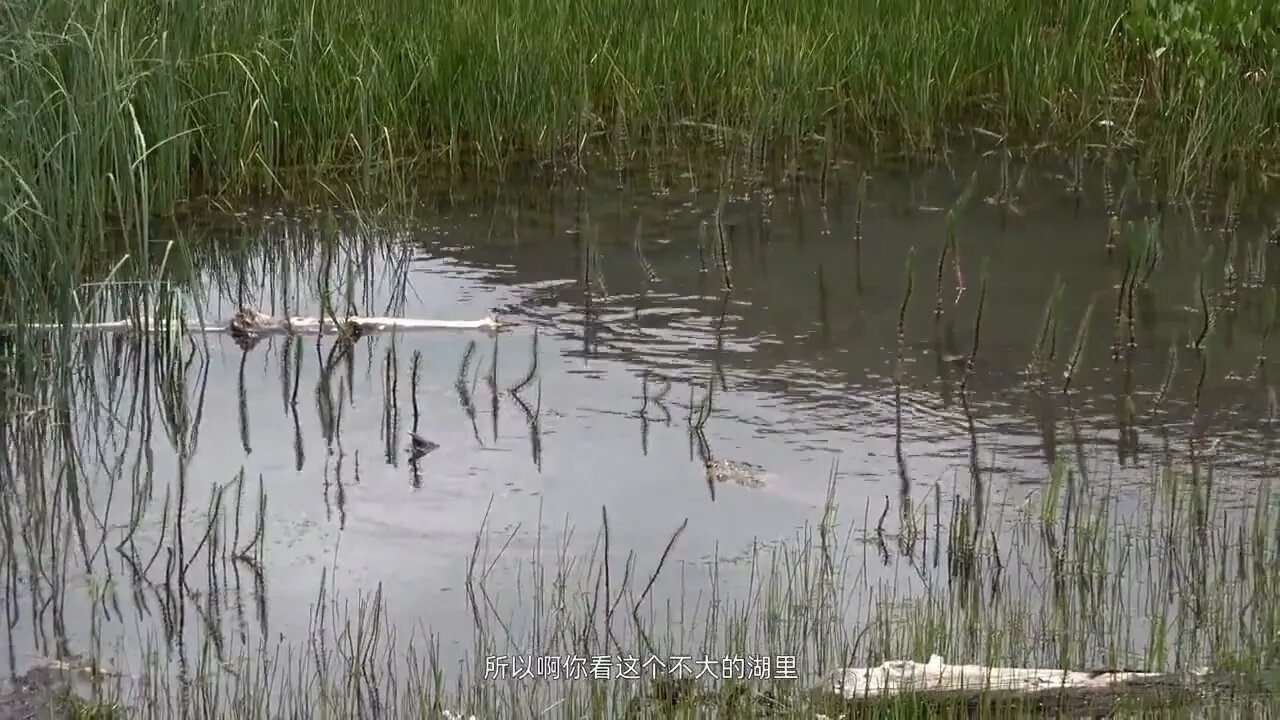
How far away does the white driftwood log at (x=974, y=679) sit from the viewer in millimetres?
3186

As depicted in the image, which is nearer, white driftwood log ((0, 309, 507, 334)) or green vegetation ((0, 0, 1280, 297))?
white driftwood log ((0, 309, 507, 334))

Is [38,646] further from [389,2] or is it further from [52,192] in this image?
[389,2]

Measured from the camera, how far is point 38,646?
365cm

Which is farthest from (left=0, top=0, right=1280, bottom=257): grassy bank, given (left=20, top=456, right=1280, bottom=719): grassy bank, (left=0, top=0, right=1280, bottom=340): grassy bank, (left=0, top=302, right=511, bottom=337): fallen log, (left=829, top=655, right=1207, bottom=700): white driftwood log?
(left=829, top=655, right=1207, bottom=700): white driftwood log

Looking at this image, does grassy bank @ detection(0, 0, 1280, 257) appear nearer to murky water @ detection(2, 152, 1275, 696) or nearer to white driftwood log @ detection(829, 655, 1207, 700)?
murky water @ detection(2, 152, 1275, 696)

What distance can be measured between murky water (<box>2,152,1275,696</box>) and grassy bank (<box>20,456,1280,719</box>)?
0.32ft

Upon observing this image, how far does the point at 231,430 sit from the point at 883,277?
2723 mm

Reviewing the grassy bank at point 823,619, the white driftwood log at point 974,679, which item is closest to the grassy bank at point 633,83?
the grassy bank at point 823,619

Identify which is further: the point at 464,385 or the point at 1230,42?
the point at 1230,42

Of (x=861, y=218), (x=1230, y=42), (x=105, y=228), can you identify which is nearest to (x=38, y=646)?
(x=105, y=228)

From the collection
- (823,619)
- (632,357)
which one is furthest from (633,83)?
(823,619)

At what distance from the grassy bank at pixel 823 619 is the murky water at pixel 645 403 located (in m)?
0.10

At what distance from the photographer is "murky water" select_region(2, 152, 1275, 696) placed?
418cm

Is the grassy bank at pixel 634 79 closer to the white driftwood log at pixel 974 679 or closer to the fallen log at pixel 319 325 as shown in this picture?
the fallen log at pixel 319 325
